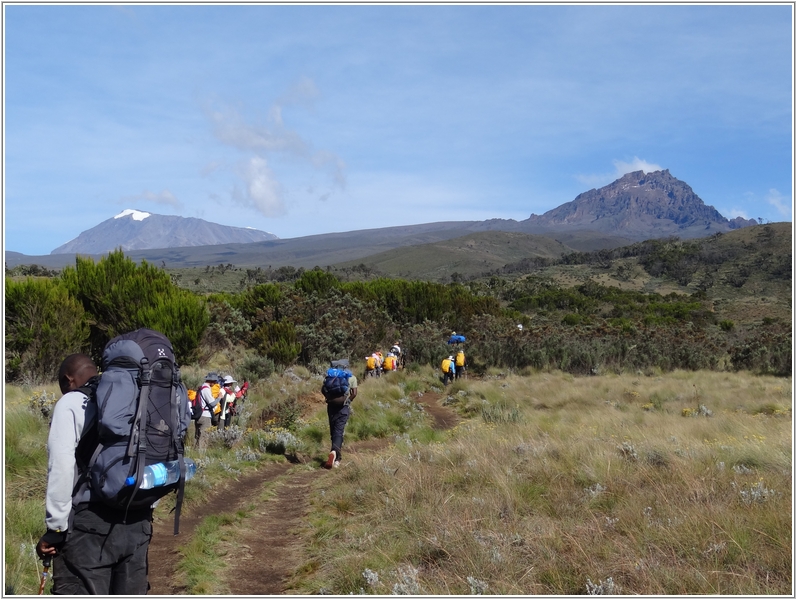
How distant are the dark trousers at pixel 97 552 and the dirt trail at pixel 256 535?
1396 mm

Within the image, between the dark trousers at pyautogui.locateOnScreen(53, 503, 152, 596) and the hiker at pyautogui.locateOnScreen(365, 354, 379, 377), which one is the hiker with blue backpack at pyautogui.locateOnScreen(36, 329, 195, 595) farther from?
the hiker at pyautogui.locateOnScreen(365, 354, 379, 377)

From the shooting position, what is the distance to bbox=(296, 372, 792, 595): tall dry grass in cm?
360

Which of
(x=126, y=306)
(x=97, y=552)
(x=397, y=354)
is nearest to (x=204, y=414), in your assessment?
(x=97, y=552)

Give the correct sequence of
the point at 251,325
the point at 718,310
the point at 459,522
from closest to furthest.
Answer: the point at 459,522
the point at 251,325
the point at 718,310

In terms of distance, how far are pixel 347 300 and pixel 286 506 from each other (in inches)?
814

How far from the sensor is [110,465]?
3.08 metres

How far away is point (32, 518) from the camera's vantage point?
5.00 meters

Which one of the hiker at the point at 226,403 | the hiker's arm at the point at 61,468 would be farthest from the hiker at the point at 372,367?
the hiker's arm at the point at 61,468

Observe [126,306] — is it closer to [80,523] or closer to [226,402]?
[226,402]

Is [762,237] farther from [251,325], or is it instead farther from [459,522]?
[459,522]

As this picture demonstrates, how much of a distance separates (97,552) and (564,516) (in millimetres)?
3456

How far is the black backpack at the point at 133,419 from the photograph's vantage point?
3062mm

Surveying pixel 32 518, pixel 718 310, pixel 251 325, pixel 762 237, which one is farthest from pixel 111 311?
pixel 762 237

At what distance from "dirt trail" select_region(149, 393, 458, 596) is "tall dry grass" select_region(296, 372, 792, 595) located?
0.29 m
